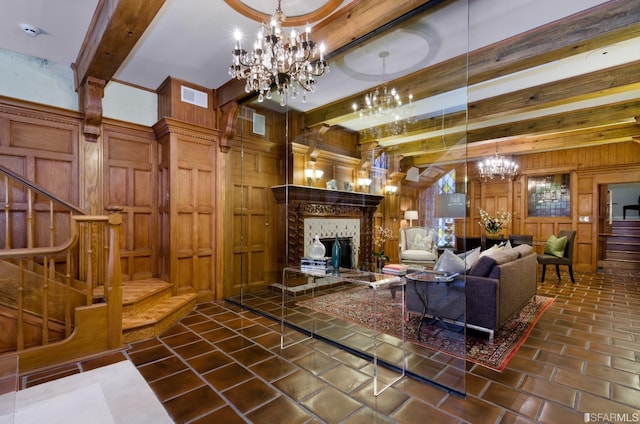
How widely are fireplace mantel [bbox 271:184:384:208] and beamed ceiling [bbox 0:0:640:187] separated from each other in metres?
0.92

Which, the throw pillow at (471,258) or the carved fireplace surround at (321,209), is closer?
the throw pillow at (471,258)

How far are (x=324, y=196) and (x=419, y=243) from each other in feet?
6.38

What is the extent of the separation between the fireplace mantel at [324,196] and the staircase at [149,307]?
6.63ft

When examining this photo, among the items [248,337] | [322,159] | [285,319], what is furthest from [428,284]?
[322,159]

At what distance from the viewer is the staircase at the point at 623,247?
711cm

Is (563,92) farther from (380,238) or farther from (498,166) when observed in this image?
(380,238)

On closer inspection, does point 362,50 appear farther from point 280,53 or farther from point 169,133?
point 169,133

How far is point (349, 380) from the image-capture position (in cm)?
225

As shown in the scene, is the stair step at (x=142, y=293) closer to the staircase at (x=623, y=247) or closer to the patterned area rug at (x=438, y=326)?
the patterned area rug at (x=438, y=326)

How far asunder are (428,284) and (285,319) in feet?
5.72

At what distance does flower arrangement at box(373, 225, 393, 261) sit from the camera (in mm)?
4582

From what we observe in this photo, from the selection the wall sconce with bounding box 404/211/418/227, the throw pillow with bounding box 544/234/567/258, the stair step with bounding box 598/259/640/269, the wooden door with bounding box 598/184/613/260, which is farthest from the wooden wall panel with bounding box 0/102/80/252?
the stair step with bounding box 598/259/640/269

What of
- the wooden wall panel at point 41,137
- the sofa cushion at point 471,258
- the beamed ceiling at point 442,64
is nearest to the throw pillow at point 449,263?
the sofa cushion at point 471,258

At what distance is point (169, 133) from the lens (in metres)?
3.88
